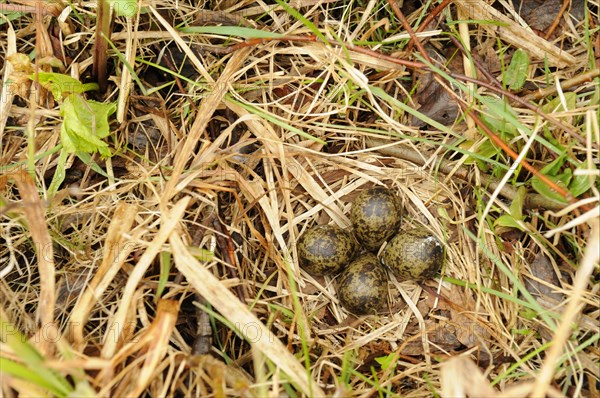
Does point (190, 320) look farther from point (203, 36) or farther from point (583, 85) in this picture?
point (583, 85)

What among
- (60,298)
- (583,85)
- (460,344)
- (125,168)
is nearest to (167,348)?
(60,298)

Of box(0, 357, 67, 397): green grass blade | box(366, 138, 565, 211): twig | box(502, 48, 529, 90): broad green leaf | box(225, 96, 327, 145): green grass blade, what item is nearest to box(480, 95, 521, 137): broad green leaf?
box(502, 48, 529, 90): broad green leaf

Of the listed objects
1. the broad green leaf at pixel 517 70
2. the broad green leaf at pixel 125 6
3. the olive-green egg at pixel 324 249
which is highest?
the broad green leaf at pixel 125 6

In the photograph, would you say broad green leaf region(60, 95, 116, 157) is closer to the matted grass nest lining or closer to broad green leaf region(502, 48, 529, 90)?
the matted grass nest lining

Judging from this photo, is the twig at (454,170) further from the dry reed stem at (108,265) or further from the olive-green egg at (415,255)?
the dry reed stem at (108,265)

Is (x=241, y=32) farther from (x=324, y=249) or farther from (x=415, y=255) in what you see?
(x=415, y=255)

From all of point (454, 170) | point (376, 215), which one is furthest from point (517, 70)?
point (376, 215)

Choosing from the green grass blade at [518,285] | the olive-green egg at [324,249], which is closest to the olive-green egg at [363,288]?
Answer: the olive-green egg at [324,249]

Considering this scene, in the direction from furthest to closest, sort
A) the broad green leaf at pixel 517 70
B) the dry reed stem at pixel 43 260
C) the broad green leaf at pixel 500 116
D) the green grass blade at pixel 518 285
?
the broad green leaf at pixel 517 70 → the broad green leaf at pixel 500 116 → the green grass blade at pixel 518 285 → the dry reed stem at pixel 43 260
